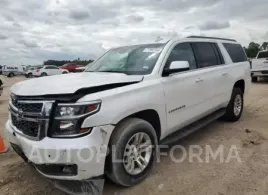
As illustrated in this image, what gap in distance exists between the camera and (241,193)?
307cm

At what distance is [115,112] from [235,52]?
4.24m

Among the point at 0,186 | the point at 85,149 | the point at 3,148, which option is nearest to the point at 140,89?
the point at 85,149

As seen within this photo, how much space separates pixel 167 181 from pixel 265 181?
3.88 feet

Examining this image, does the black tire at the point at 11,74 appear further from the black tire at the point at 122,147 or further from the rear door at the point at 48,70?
the black tire at the point at 122,147

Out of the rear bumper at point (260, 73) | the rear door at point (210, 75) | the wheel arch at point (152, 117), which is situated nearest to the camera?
the wheel arch at point (152, 117)

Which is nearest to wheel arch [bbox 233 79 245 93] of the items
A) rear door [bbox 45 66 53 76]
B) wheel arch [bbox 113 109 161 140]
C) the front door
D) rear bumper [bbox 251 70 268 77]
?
the front door

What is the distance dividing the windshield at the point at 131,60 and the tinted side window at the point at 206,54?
922 millimetres

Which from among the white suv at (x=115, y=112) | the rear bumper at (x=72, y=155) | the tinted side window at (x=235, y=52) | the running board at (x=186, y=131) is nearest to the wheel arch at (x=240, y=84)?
the tinted side window at (x=235, y=52)

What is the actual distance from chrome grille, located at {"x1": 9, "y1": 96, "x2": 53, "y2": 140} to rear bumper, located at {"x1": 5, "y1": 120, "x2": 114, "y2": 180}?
0.28 ft

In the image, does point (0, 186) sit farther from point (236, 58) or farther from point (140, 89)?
point (236, 58)

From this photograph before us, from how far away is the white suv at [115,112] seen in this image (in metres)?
2.71

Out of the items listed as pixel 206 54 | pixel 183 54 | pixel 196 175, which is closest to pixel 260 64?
pixel 206 54

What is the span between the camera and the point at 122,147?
2975mm

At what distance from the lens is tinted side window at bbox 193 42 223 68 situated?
15.4 ft
